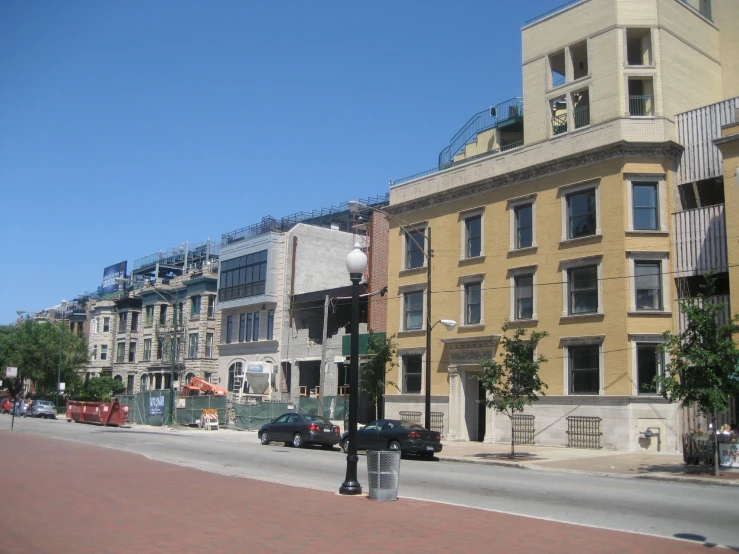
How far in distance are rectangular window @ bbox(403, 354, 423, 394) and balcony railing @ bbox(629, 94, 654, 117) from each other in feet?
49.5

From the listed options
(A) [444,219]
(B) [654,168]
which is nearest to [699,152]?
(B) [654,168]

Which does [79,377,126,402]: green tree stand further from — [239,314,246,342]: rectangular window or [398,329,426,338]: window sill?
[398,329,426,338]: window sill

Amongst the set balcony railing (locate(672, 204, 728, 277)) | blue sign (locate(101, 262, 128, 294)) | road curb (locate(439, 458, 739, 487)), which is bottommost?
road curb (locate(439, 458, 739, 487))

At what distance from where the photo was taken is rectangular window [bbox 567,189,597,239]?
3028 centimetres

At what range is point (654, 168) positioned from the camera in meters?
29.3

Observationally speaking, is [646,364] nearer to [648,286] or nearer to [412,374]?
[648,286]

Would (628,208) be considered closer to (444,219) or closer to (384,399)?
(444,219)

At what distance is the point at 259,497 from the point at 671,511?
736 centimetres

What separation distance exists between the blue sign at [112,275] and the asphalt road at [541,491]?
60.4 meters

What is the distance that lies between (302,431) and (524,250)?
40.3 feet

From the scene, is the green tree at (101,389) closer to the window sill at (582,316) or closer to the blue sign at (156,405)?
the blue sign at (156,405)

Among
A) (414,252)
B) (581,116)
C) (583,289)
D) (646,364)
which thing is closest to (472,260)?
(414,252)

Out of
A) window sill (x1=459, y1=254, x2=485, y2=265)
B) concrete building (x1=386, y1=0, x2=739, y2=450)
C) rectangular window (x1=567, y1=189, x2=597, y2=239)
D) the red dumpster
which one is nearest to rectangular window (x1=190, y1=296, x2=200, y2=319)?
the red dumpster

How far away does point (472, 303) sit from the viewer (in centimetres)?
3469
